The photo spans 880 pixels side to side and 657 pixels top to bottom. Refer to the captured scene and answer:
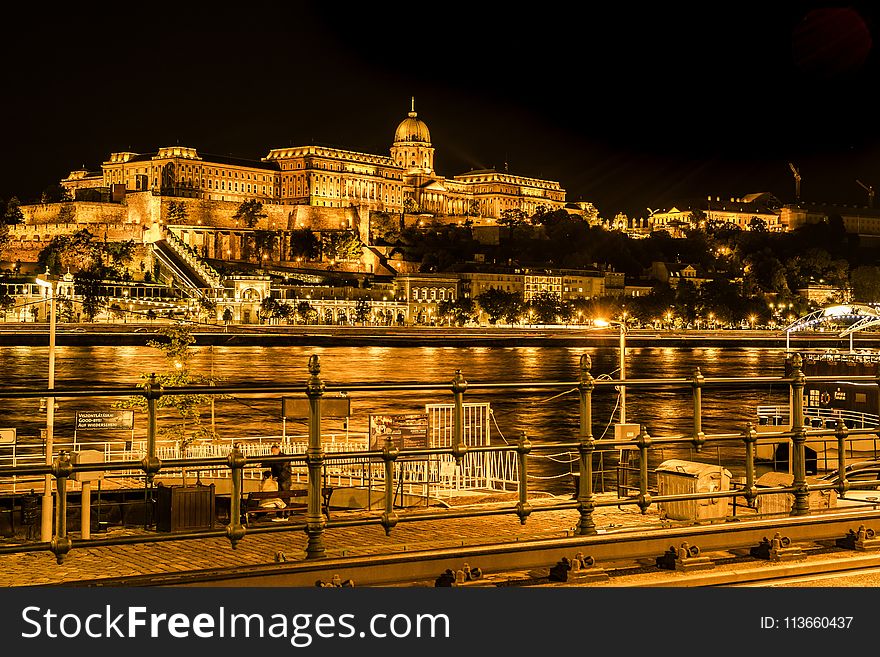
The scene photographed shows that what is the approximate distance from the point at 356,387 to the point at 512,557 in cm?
122

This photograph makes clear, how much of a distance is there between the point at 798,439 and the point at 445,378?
47.7 meters

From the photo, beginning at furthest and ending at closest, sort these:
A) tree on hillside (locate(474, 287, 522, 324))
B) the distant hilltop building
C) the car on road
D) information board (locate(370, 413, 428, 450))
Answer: the distant hilltop building → tree on hillside (locate(474, 287, 522, 324)) → information board (locate(370, 413, 428, 450)) → the car on road

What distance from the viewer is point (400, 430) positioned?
38.3 feet

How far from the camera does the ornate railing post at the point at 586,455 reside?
252 inches

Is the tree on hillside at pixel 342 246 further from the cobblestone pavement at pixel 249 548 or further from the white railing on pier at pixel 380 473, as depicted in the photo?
the cobblestone pavement at pixel 249 548

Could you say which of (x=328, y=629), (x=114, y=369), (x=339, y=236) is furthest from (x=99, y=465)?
(x=339, y=236)

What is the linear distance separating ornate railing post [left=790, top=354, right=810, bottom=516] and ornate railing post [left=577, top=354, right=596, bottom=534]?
137 centimetres

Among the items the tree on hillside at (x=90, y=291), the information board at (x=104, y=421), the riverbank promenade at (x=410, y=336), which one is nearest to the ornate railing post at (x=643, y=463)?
the information board at (x=104, y=421)

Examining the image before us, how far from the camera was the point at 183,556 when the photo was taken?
621 centimetres

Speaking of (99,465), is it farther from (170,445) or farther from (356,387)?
(170,445)

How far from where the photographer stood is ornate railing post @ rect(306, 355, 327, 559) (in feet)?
18.8

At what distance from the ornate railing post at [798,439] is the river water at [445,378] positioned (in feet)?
9.91

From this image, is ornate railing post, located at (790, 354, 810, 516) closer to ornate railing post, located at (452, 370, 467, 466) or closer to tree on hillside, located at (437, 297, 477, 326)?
ornate railing post, located at (452, 370, 467, 466)

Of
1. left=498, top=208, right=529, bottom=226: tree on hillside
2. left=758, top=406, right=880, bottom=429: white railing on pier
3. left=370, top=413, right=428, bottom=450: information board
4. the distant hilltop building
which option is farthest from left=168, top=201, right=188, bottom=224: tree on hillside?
left=370, top=413, right=428, bottom=450: information board
